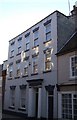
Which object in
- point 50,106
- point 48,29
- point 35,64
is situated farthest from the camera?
point 35,64

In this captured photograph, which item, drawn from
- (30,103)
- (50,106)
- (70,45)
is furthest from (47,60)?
(30,103)

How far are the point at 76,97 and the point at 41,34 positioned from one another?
850 centimetres

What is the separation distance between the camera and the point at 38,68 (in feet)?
73.7

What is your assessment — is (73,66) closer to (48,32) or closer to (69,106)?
(69,106)

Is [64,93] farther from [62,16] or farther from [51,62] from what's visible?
[62,16]

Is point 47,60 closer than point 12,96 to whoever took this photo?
Yes

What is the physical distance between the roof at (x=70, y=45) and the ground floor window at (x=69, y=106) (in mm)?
3737

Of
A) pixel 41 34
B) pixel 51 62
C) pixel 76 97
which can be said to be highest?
pixel 41 34

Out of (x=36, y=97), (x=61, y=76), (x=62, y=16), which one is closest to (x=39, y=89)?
(x=36, y=97)

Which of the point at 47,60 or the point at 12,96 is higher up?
the point at 47,60

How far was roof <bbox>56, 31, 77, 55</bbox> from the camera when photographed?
724 inches

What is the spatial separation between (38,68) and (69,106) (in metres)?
6.14

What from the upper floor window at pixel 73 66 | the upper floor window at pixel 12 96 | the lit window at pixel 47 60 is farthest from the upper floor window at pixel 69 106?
the upper floor window at pixel 12 96

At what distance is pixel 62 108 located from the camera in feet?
59.9
